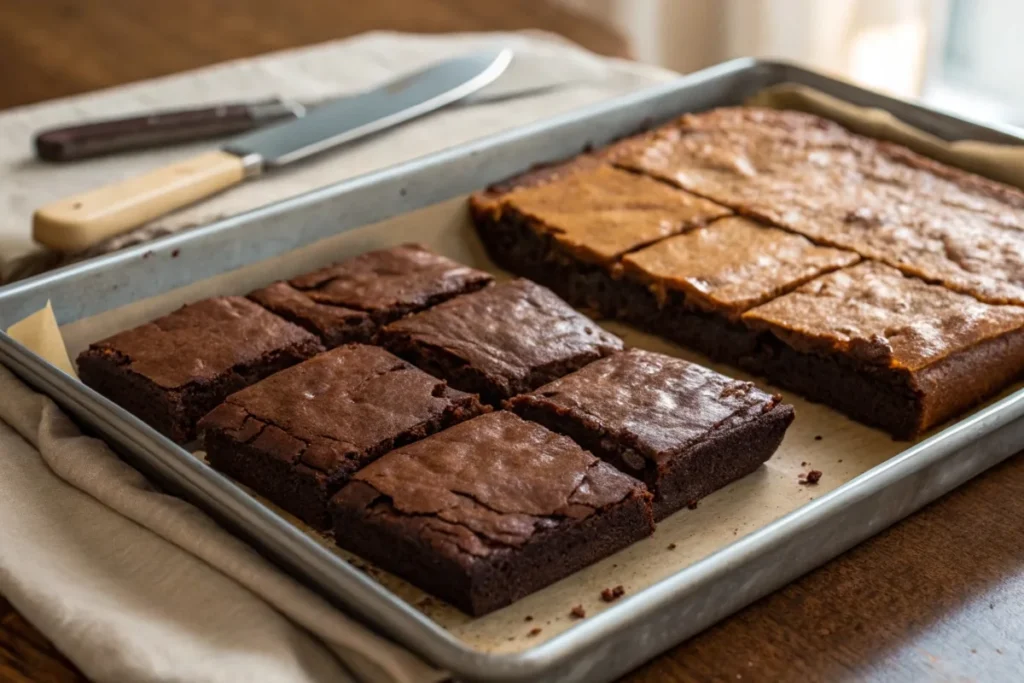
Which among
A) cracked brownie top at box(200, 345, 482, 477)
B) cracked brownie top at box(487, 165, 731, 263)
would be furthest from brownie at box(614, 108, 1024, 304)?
cracked brownie top at box(200, 345, 482, 477)

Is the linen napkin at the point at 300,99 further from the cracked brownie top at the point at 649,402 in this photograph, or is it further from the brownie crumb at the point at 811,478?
the brownie crumb at the point at 811,478

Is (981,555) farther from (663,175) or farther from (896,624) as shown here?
(663,175)

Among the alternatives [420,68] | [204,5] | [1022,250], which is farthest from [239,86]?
[1022,250]

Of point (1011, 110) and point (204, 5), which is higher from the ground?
point (204, 5)

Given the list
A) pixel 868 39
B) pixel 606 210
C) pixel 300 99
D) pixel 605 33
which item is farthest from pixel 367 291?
pixel 868 39

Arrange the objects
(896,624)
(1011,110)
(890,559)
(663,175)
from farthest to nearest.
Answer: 1. (1011,110)
2. (663,175)
3. (890,559)
4. (896,624)

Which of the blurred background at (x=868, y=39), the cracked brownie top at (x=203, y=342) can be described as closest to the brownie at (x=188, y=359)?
the cracked brownie top at (x=203, y=342)
